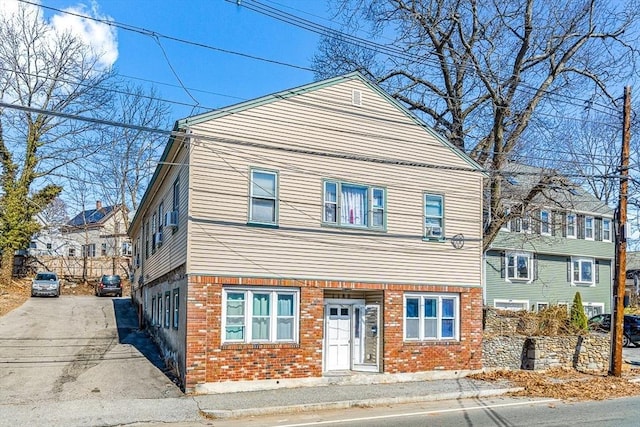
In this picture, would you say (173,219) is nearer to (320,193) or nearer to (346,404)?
(320,193)

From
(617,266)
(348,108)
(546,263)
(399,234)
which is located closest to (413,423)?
(399,234)

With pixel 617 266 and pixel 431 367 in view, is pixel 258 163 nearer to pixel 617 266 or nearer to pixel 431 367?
pixel 431 367

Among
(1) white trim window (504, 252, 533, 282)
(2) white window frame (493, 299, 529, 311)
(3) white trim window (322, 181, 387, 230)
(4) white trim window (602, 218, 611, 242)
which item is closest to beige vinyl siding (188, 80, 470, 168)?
(3) white trim window (322, 181, 387, 230)

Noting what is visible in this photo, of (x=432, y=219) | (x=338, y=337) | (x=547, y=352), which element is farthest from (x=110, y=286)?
(x=547, y=352)

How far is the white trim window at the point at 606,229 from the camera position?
40438mm

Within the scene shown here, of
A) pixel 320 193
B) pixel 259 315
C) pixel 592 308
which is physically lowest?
pixel 592 308

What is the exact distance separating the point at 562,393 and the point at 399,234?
232 inches

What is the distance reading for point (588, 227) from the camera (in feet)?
130

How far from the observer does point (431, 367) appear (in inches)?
693

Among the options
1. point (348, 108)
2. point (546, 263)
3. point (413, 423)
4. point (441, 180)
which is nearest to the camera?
point (413, 423)

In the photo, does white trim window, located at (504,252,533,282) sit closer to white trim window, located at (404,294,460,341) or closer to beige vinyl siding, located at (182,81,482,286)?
beige vinyl siding, located at (182,81,482,286)

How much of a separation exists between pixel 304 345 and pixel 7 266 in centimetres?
3223

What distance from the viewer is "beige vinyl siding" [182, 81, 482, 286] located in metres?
15.1

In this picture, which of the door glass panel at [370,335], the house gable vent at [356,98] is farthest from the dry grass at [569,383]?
the house gable vent at [356,98]
